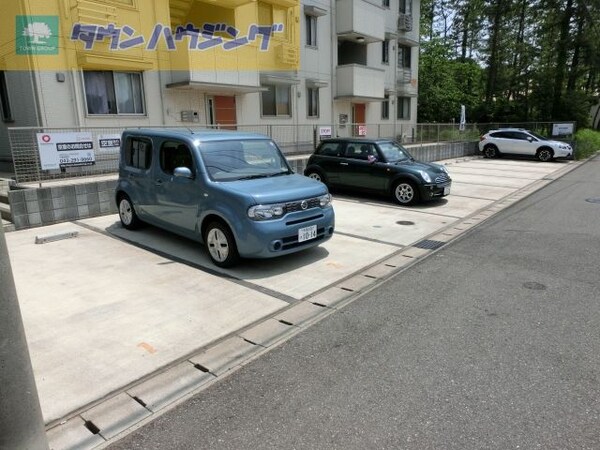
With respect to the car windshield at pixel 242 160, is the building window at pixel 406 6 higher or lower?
higher

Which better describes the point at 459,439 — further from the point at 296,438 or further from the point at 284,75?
the point at 284,75

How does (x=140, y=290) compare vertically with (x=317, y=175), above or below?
below

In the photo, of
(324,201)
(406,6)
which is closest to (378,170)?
(324,201)

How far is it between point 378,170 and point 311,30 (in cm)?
1103

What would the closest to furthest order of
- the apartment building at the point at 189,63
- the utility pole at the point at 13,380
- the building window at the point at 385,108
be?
the utility pole at the point at 13,380 < the apartment building at the point at 189,63 < the building window at the point at 385,108

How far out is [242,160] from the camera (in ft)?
20.4

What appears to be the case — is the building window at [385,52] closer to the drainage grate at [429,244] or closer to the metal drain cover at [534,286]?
the drainage grate at [429,244]

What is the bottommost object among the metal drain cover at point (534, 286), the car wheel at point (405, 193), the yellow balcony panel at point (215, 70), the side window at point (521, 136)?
the metal drain cover at point (534, 286)

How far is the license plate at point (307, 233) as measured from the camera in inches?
223

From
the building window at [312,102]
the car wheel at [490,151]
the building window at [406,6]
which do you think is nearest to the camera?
the building window at [312,102]

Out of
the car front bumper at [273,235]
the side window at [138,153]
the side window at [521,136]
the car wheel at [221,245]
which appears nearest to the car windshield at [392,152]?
the car front bumper at [273,235]

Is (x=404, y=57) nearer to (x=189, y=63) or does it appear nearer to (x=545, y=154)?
(x=545, y=154)

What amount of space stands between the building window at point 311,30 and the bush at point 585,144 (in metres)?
14.0

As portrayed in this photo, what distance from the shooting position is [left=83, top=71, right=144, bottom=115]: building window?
38.6 ft
